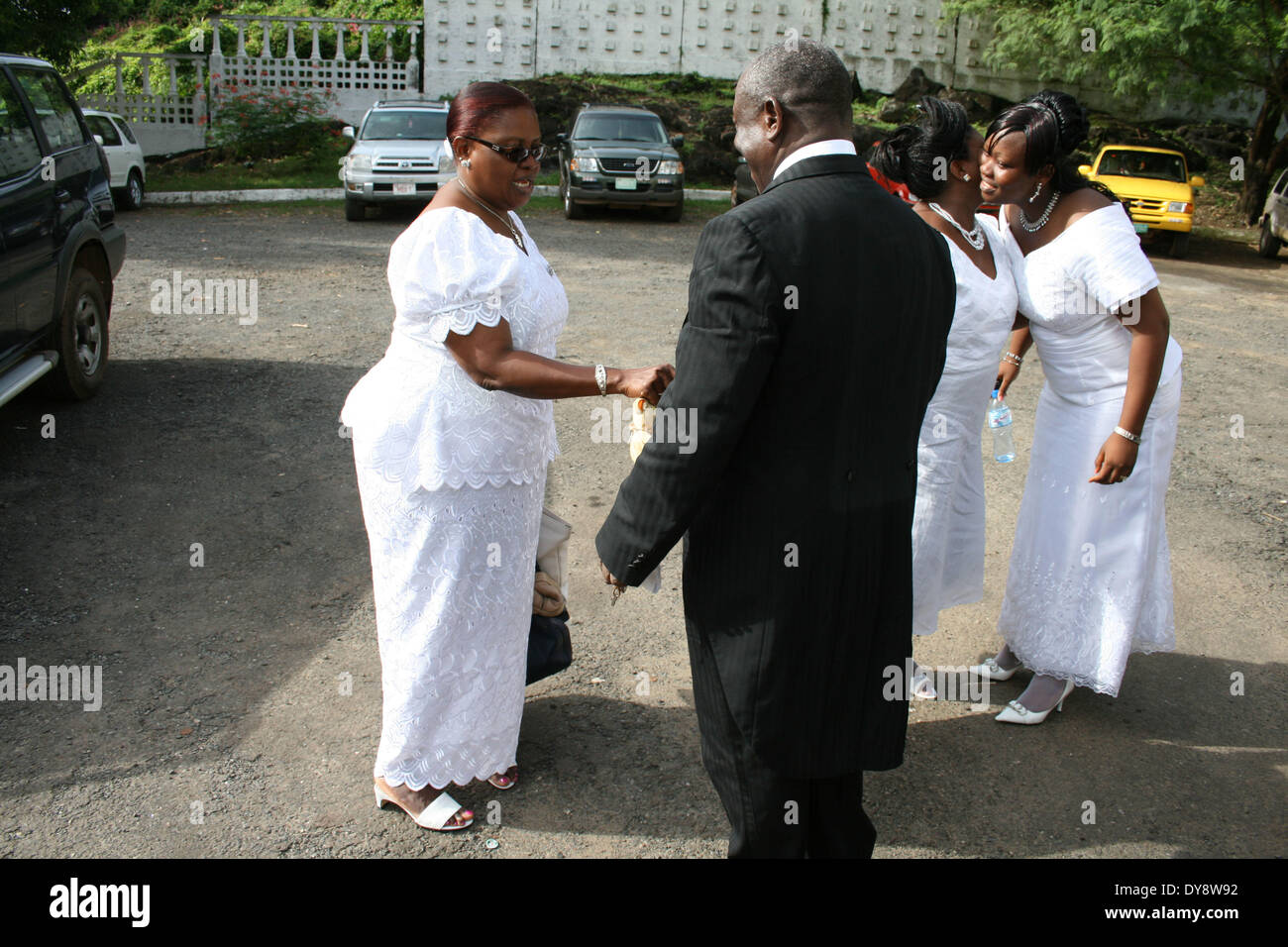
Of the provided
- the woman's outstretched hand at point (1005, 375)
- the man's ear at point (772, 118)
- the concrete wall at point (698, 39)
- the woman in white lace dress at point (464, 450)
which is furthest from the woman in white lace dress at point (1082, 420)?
the concrete wall at point (698, 39)

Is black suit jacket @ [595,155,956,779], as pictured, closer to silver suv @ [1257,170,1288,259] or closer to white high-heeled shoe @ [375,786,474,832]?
white high-heeled shoe @ [375,786,474,832]

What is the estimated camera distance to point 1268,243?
51.9 feet

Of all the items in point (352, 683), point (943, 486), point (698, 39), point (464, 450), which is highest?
point (698, 39)

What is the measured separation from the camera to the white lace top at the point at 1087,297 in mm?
3299

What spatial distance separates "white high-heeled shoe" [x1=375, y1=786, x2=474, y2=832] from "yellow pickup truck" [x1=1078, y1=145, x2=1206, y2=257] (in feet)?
49.1

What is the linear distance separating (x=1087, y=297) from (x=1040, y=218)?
339mm

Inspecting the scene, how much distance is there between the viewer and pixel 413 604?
2.92m

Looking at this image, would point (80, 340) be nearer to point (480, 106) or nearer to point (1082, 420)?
point (480, 106)

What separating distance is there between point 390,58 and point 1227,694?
23552mm

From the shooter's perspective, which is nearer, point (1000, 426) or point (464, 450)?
point (464, 450)

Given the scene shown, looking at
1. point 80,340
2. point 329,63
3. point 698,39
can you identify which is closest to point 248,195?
point 329,63

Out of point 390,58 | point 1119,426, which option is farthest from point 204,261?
point 390,58

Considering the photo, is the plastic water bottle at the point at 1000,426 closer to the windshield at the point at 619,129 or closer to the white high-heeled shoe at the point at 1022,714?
the white high-heeled shoe at the point at 1022,714

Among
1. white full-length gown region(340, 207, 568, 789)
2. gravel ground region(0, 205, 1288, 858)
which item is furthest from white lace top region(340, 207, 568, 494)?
gravel ground region(0, 205, 1288, 858)
